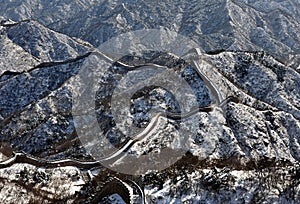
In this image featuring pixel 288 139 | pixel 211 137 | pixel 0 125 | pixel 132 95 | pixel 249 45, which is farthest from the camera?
pixel 249 45

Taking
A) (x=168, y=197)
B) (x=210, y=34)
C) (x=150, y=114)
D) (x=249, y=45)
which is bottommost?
(x=168, y=197)

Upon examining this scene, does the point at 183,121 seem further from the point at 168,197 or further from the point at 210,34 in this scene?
the point at 210,34

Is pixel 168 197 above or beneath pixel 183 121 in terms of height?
beneath

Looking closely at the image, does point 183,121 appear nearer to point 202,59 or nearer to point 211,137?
point 211,137

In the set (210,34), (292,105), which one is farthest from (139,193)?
(210,34)

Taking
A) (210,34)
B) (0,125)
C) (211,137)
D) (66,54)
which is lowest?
(211,137)

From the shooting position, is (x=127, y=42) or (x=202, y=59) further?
(x=127, y=42)

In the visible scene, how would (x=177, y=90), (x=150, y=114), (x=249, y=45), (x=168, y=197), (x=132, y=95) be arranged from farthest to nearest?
1. (x=249, y=45)
2. (x=132, y=95)
3. (x=177, y=90)
4. (x=150, y=114)
5. (x=168, y=197)

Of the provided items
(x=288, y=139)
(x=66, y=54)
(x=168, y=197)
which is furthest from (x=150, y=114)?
(x=66, y=54)

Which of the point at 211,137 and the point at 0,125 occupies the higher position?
the point at 0,125

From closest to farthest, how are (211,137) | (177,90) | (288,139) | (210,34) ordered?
(211,137) → (288,139) → (177,90) → (210,34)
